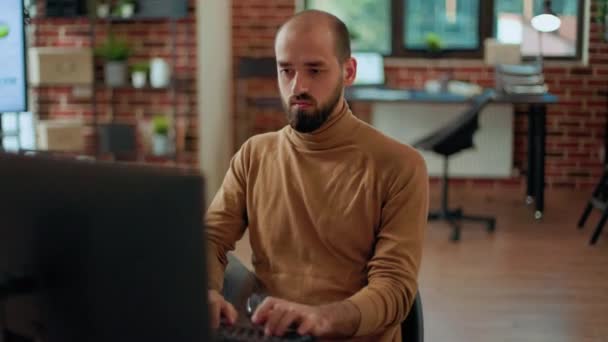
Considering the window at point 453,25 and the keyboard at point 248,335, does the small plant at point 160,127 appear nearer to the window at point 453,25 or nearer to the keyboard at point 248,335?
the window at point 453,25

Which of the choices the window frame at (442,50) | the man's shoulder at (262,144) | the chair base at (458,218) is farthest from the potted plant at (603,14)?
the man's shoulder at (262,144)

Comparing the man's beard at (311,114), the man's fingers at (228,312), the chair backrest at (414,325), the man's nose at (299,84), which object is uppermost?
the man's nose at (299,84)

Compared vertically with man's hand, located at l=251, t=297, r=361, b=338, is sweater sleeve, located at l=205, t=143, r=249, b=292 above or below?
above

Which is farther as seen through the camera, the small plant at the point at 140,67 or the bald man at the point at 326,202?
the small plant at the point at 140,67

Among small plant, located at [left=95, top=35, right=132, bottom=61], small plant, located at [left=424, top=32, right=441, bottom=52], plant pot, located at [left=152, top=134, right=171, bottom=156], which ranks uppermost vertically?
small plant, located at [left=424, top=32, right=441, bottom=52]

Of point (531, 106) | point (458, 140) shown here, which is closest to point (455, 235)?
point (458, 140)

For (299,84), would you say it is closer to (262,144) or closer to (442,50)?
(262,144)

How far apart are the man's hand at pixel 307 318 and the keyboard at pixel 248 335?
13mm

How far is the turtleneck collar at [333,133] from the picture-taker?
6.13 ft

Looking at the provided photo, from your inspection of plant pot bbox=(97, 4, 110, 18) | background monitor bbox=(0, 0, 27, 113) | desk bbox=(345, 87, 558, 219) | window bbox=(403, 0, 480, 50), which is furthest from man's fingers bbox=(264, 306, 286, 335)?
window bbox=(403, 0, 480, 50)

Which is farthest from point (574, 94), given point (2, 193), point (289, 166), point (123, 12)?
point (2, 193)

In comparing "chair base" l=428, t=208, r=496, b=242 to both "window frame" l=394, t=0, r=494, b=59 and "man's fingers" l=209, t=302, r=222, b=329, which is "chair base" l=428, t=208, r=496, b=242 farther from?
"man's fingers" l=209, t=302, r=222, b=329

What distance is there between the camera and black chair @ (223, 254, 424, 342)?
70.9 inches

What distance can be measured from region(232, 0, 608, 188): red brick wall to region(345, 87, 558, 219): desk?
26.9 inches
